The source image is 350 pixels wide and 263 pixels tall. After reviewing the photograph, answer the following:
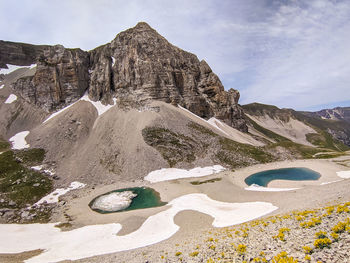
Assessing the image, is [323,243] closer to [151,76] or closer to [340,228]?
[340,228]

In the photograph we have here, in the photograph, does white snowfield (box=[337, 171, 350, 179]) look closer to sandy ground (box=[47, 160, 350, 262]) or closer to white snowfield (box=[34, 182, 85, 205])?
sandy ground (box=[47, 160, 350, 262])

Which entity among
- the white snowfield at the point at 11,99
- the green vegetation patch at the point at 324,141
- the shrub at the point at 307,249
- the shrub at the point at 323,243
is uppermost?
the white snowfield at the point at 11,99

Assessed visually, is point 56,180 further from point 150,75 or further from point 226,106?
point 226,106

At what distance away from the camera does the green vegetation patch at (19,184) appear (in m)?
37.3

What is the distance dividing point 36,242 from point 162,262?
2270cm

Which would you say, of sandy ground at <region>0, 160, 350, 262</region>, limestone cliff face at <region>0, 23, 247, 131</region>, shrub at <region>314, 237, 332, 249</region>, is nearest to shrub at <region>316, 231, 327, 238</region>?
shrub at <region>314, 237, 332, 249</region>

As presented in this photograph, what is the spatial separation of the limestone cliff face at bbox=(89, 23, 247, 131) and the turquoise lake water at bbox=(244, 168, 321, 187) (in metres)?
53.6

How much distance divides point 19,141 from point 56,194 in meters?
37.8

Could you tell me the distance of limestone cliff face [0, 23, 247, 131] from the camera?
276 feet

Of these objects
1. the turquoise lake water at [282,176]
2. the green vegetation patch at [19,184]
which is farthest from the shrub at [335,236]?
the green vegetation patch at [19,184]

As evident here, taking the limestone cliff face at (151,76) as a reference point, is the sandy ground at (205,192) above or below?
below

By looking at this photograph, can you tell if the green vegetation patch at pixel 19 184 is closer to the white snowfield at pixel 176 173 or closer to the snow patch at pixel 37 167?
the snow patch at pixel 37 167

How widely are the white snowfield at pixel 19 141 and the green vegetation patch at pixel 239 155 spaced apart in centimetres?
6891

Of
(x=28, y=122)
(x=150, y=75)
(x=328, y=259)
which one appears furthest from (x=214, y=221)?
(x=28, y=122)
